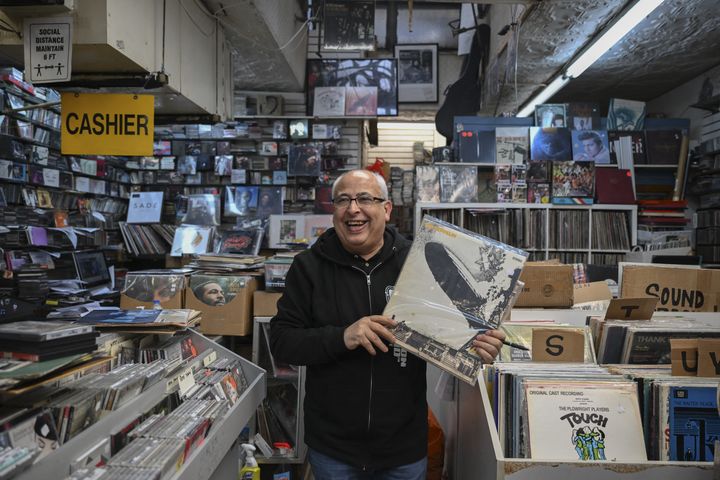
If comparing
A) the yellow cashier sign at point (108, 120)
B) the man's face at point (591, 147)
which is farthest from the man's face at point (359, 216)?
the man's face at point (591, 147)

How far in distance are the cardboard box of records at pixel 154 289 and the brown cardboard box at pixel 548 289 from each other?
2.00 m

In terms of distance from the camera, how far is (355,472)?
146 cm

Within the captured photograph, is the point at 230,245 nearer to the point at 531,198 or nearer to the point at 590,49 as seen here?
the point at 531,198

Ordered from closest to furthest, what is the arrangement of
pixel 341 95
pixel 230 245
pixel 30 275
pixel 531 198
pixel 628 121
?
1. pixel 30 275
2. pixel 230 245
3. pixel 531 198
4. pixel 628 121
5. pixel 341 95

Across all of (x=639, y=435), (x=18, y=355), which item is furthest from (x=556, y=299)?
(x=18, y=355)

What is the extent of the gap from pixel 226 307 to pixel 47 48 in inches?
67.0

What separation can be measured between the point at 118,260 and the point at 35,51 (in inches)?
162

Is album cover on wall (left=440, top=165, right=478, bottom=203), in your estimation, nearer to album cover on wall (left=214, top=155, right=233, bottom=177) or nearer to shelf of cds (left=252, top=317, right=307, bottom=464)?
shelf of cds (left=252, top=317, right=307, bottom=464)

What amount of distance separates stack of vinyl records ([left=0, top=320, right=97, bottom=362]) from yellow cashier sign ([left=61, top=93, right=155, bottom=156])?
218 cm

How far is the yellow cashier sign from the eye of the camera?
3.01 metres

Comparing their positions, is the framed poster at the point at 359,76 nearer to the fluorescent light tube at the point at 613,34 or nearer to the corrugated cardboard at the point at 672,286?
the fluorescent light tube at the point at 613,34

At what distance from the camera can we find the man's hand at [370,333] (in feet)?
4.25

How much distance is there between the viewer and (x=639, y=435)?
133cm

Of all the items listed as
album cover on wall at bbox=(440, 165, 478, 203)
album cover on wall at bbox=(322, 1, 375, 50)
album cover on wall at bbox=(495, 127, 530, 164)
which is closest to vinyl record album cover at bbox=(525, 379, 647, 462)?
album cover on wall at bbox=(440, 165, 478, 203)
